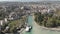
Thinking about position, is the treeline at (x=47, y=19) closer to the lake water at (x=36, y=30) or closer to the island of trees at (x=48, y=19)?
the island of trees at (x=48, y=19)

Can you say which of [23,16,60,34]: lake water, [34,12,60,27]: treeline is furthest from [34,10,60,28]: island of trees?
[23,16,60,34]: lake water

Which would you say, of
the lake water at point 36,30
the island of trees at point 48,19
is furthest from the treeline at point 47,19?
the lake water at point 36,30

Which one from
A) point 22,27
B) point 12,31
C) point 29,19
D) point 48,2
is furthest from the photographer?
point 48,2

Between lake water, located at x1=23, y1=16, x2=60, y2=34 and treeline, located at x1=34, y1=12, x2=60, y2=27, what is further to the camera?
treeline, located at x1=34, y1=12, x2=60, y2=27

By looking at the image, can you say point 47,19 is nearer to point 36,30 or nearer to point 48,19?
point 48,19

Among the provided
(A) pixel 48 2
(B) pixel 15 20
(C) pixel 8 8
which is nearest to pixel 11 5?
(C) pixel 8 8

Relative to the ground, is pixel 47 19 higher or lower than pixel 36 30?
higher

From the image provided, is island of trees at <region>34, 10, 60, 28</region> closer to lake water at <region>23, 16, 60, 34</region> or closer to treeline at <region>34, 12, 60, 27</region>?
treeline at <region>34, 12, 60, 27</region>

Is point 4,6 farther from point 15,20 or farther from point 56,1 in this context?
point 56,1

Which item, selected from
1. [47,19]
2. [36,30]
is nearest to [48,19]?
[47,19]
